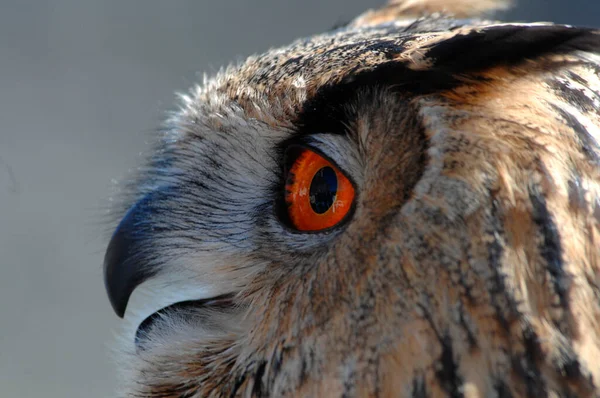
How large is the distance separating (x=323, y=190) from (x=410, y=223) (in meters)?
0.17

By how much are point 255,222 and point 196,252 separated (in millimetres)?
119

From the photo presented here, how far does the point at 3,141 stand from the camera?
2.88 meters

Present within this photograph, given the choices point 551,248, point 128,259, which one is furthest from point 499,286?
point 128,259

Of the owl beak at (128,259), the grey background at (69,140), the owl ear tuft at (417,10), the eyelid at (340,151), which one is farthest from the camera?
the grey background at (69,140)

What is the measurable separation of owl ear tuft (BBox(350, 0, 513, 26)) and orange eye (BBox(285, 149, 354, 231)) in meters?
0.59

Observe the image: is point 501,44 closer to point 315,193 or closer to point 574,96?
point 574,96

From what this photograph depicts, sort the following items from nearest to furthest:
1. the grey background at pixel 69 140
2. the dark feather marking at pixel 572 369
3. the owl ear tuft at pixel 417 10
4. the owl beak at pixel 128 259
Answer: the dark feather marking at pixel 572 369
the owl beak at pixel 128 259
the owl ear tuft at pixel 417 10
the grey background at pixel 69 140

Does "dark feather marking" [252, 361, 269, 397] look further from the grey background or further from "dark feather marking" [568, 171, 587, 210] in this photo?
the grey background

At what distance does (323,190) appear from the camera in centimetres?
85

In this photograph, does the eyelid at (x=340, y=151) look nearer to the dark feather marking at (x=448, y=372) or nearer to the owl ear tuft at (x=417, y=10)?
the dark feather marking at (x=448, y=372)

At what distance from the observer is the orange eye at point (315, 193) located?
2.67ft

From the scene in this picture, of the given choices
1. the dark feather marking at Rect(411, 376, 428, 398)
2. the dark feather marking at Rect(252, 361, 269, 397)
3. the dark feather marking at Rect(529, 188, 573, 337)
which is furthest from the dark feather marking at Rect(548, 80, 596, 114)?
the dark feather marking at Rect(252, 361, 269, 397)

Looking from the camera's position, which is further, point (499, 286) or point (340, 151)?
point (340, 151)

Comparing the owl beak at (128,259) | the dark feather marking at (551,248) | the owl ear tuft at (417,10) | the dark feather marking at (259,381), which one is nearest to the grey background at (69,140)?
the owl ear tuft at (417,10)
